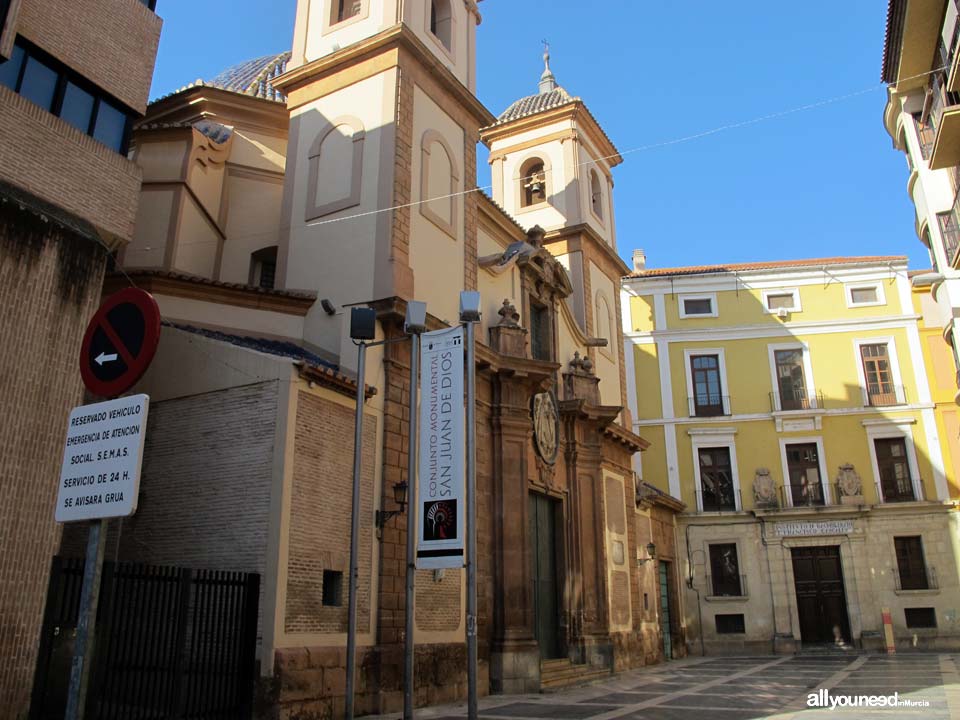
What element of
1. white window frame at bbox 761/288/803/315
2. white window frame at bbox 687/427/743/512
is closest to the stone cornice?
white window frame at bbox 687/427/743/512

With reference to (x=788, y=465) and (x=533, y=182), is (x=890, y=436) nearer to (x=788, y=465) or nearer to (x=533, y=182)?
(x=788, y=465)

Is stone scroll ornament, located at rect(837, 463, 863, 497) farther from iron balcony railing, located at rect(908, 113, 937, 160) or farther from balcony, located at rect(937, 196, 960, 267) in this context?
iron balcony railing, located at rect(908, 113, 937, 160)

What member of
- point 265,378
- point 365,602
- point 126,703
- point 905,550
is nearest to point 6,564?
point 126,703

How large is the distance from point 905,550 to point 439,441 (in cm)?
2453

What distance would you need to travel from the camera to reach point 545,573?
20.1 metres

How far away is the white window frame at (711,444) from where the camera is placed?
107 ft

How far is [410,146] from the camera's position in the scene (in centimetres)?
1678

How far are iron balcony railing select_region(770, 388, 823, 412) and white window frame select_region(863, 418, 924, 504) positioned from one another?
6.37 feet

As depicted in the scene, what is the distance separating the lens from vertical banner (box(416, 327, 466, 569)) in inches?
452

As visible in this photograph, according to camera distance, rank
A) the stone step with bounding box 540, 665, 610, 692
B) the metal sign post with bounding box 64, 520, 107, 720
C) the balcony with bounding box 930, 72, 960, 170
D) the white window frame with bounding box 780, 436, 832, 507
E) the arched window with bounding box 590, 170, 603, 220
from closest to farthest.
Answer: the metal sign post with bounding box 64, 520, 107, 720 → the balcony with bounding box 930, 72, 960, 170 → the stone step with bounding box 540, 665, 610, 692 → the arched window with bounding box 590, 170, 603, 220 → the white window frame with bounding box 780, 436, 832, 507

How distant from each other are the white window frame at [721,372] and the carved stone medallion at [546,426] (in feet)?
46.4

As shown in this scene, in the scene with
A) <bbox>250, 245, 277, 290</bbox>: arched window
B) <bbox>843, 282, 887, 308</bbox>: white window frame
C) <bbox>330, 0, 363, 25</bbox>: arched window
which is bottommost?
<bbox>250, 245, 277, 290</bbox>: arched window

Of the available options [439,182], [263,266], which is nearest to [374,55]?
[439,182]

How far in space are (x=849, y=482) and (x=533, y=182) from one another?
16.8 meters
